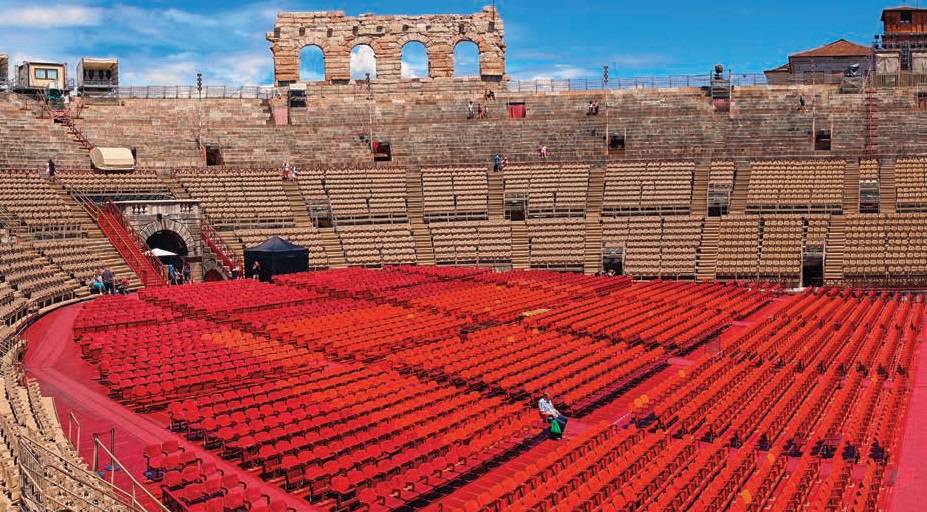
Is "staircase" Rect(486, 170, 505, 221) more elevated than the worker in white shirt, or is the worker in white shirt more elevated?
"staircase" Rect(486, 170, 505, 221)

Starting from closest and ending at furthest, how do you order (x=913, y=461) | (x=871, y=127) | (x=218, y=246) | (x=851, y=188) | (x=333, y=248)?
(x=913, y=461) → (x=218, y=246) → (x=333, y=248) → (x=851, y=188) → (x=871, y=127)

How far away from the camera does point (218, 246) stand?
A: 41.2m

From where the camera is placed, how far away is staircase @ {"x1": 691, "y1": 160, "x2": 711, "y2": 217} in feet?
152

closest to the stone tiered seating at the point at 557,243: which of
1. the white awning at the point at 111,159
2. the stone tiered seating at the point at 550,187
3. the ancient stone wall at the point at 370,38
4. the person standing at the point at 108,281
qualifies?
the stone tiered seating at the point at 550,187

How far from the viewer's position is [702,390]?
67.2 feet

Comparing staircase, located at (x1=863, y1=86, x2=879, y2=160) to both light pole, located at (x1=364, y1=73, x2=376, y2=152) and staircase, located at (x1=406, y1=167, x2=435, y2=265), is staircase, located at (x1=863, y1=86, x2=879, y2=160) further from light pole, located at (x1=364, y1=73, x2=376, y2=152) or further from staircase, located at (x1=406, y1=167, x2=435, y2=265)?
light pole, located at (x1=364, y1=73, x2=376, y2=152)

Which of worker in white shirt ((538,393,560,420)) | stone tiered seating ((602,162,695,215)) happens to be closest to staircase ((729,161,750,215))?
stone tiered seating ((602,162,695,215))

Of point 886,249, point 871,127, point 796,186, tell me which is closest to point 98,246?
point 796,186

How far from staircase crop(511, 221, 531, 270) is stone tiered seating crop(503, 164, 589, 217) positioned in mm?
1378

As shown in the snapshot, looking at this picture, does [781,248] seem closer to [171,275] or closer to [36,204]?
Answer: [171,275]

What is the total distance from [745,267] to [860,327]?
41.7 feet

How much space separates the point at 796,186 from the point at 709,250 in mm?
7448

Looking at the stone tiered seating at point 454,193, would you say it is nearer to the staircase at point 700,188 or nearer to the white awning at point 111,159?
the staircase at point 700,188

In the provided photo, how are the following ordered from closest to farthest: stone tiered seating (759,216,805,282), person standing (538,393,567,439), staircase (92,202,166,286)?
person standing (538,393,567,439) → staircase (92,202,166,286) → stone tiered seating (759,216,805,282)
